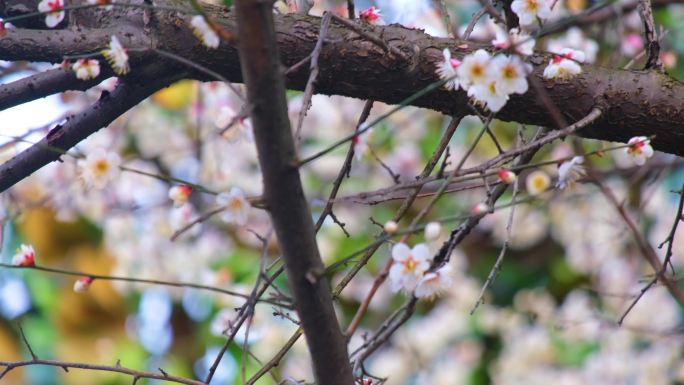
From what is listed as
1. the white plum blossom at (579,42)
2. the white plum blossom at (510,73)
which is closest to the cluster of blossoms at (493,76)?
the white plum blossom at (510,73)

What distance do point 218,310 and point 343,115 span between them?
1016 mm

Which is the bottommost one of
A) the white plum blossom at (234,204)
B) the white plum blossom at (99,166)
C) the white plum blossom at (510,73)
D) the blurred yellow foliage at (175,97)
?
the white plum blossom at (234,204)

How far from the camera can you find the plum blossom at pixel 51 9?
37.8 inches

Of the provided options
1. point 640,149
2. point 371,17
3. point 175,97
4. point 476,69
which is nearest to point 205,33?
point 476,69

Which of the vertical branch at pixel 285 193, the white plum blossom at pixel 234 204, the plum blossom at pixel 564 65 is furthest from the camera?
the plum blossom at pixel 564 65

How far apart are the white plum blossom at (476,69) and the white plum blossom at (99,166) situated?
396mm

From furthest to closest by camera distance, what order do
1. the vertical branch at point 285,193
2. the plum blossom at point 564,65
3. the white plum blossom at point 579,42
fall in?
the white plum blossom at point 579,42 < the plum blossom at point 564,65 < the vertical branch at point 285,193

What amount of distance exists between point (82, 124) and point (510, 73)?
560 millimetres

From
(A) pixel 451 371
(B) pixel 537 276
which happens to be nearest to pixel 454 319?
(A) pixel 451 371

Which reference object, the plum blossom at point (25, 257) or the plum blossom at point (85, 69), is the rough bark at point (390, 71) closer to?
the plum blossom at point (85, 69)

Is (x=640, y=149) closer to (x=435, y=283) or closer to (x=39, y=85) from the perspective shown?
(x=435, y=283)

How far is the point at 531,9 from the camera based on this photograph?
3.29 ft

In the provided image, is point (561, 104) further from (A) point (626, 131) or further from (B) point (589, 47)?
(B) point (589, 47)

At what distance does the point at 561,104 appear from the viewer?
106cm
